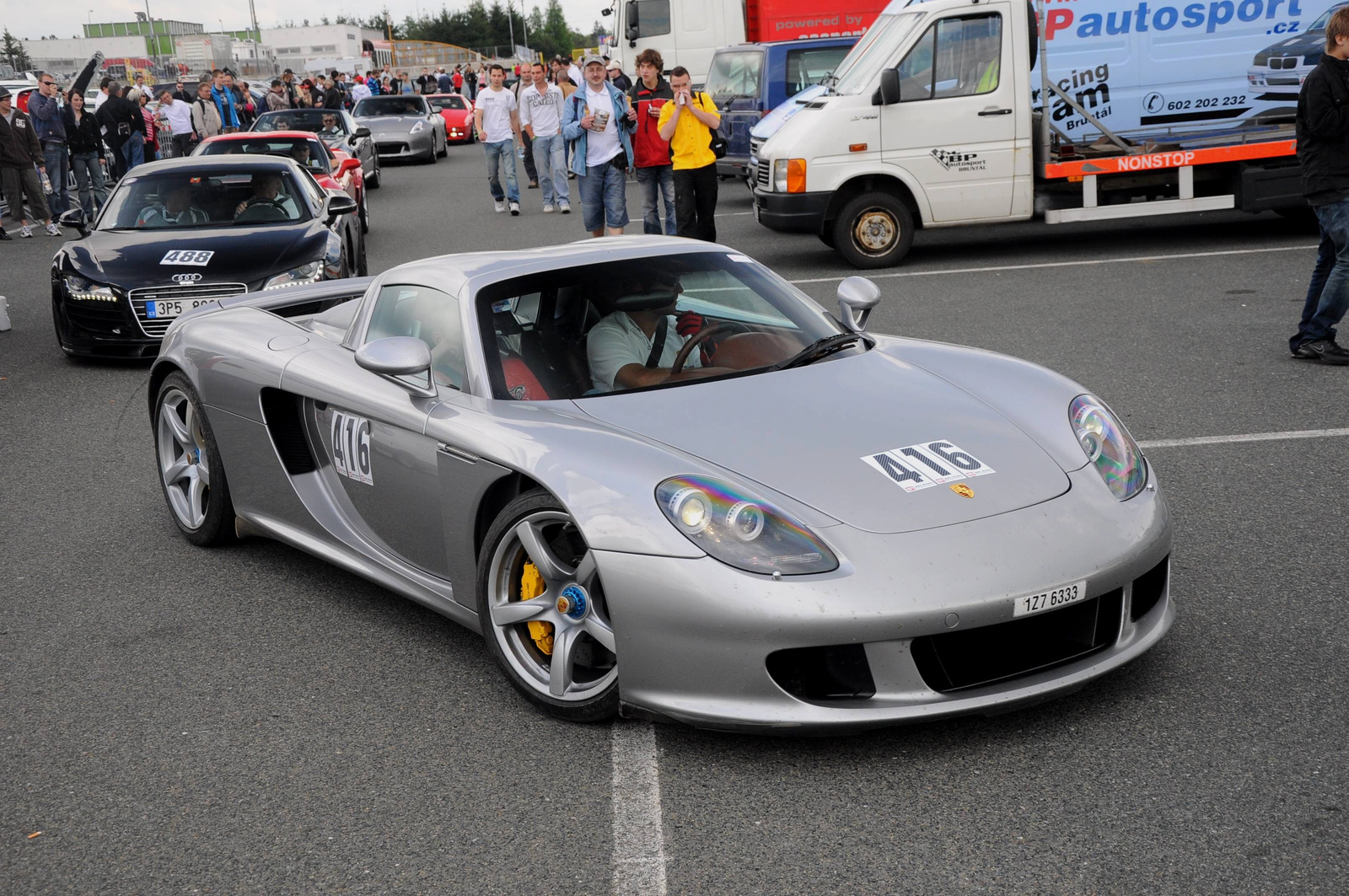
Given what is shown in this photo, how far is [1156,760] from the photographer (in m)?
2.96

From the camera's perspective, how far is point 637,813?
2.92 meters

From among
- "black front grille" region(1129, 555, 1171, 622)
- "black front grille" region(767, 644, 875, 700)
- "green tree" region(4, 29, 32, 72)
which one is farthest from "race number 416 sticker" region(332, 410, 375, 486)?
"green tree" region(4, 29, 32, 72)

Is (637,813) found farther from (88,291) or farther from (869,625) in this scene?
(88,291)

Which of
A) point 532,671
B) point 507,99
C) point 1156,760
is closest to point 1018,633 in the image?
point 1156,760

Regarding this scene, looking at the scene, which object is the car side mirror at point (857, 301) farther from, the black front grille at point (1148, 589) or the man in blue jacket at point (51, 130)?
the man in blue jacket at point (51, 130)

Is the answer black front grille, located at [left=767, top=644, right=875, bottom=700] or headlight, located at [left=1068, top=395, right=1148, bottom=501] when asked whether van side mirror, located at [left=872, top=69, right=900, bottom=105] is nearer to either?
headlight, located at [left=1068, top=395, right=1148, bottom=501]

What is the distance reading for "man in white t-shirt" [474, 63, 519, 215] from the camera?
15.9 meters

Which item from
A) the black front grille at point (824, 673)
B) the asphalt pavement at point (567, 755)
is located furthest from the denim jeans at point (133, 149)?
the black front grille at point (824, 673)

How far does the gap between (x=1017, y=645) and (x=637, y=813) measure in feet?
3.19

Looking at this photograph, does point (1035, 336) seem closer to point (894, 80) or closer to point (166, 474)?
point (894, 80)

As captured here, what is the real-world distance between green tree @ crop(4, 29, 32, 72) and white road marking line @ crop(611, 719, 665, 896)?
4196 inches

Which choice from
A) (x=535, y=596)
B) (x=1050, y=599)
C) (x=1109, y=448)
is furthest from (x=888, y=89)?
(x=1050, y=599)

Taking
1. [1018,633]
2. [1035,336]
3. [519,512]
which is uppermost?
[519,512]

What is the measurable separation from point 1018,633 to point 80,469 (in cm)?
505
